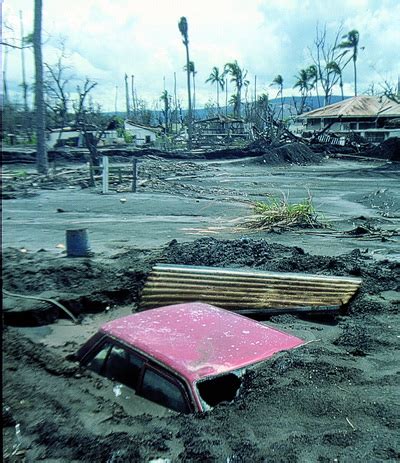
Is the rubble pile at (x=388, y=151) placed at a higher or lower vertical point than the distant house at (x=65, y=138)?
lower

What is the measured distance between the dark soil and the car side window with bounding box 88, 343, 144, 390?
100 millimetres

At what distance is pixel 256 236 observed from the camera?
13500 millimetres

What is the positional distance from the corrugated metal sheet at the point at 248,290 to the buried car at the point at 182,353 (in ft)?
6.79

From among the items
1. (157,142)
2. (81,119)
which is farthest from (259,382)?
(157,142)

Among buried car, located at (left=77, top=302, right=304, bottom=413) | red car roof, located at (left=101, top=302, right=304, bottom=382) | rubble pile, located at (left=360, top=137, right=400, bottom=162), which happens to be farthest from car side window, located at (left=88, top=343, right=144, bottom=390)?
rubble pile, located at (left=360, top=137, right=400, bottom=162)

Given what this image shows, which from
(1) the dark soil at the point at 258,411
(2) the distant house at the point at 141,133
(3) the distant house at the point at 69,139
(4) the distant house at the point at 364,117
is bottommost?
(1) the dark soil at the point at 258,411

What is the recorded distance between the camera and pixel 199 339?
4.56m

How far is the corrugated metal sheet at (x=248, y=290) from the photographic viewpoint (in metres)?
7.26

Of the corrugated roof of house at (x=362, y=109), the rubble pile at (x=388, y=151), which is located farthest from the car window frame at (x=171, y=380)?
the corrugated roof of house at (x=362, y=109)

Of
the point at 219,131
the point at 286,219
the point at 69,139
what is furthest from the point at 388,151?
the point at 286,219

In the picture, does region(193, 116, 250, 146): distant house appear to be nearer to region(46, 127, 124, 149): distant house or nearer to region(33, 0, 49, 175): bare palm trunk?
region(46, 127, 124, 149): distant house

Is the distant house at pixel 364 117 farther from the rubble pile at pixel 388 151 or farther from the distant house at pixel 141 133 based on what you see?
the distant house at pixel 141 133

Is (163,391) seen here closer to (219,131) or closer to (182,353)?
(182,353)

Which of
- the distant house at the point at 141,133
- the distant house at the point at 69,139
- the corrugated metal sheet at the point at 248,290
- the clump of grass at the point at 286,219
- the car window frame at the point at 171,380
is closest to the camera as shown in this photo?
the car window frame at the point at 171,380
